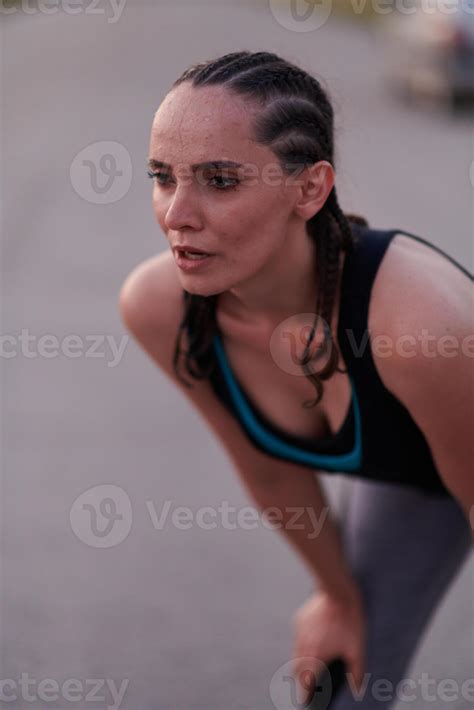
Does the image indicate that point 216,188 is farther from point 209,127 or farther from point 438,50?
point 438,50

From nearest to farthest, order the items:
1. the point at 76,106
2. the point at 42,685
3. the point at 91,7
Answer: the point at 42,685 → the point at 76,106 → the point at 91,7

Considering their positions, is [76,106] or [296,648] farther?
[76,106]

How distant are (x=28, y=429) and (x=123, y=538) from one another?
1.08 meters

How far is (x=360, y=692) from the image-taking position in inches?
111

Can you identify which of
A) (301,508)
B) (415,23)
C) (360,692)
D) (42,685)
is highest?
(415,23)

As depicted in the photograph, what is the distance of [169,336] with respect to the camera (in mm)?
2420

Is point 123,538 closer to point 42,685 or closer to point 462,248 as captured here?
point 42,685

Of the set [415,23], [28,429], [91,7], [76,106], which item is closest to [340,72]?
[415,23]

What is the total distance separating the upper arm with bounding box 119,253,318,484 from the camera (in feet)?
7.73
